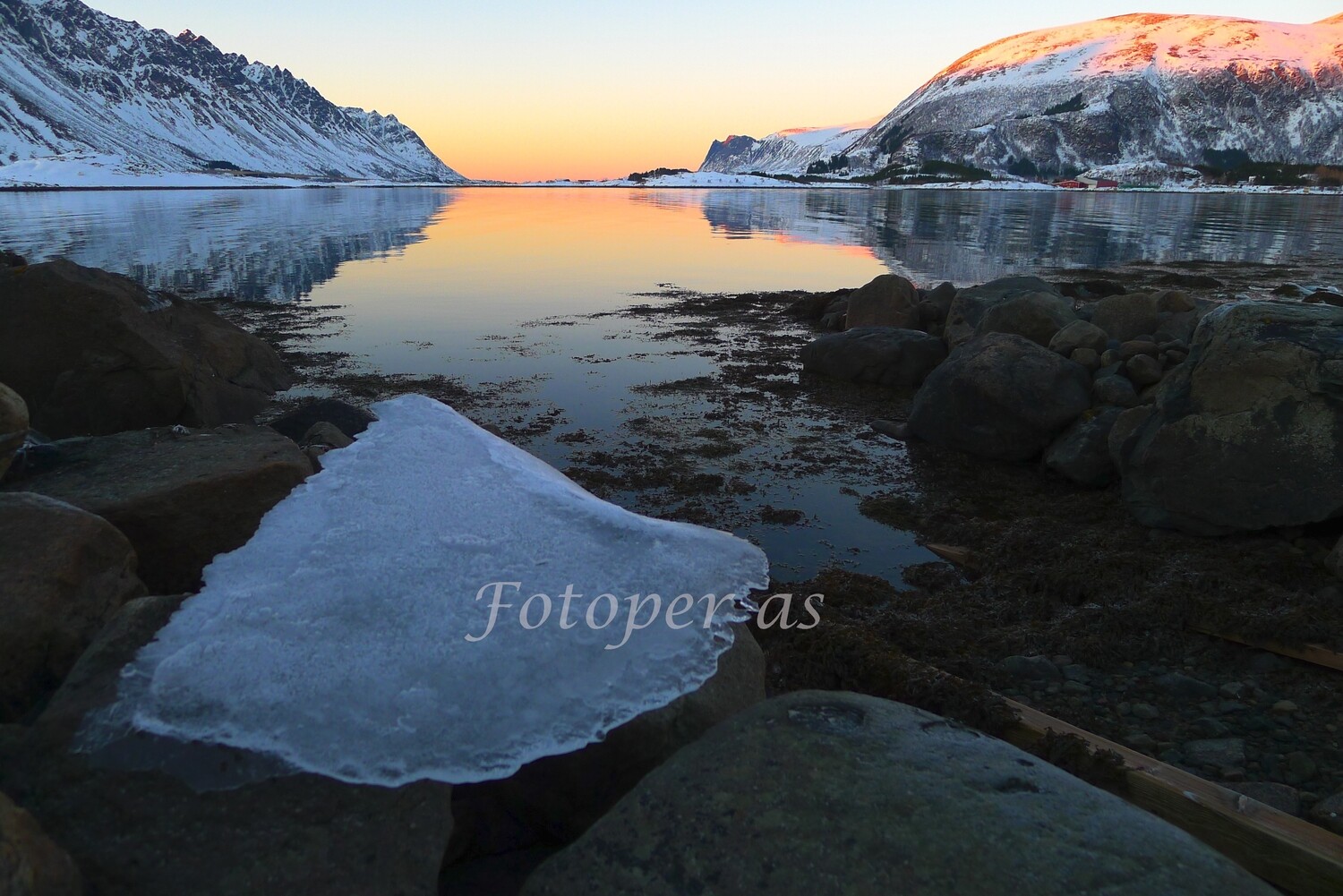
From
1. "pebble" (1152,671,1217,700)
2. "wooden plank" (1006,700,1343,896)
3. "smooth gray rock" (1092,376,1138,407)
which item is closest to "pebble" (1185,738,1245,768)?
"pebble" (1152,671,1217,700)

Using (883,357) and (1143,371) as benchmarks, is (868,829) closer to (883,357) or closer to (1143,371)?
(1143,371)

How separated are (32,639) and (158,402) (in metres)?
6.24

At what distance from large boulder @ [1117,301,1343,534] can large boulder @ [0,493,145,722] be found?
24.7ft

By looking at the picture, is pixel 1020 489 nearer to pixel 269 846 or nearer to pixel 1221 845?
pixel 1221 845

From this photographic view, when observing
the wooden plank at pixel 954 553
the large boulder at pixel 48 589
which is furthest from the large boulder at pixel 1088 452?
the large boulder at pixel 48 589

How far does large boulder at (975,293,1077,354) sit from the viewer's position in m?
10.8

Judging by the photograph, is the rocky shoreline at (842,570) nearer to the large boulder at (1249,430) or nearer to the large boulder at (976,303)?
the large boulder at (1249,430)

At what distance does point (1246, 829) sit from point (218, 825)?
3.73 metres

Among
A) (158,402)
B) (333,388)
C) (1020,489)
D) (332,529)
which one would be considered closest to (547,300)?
(333,388)

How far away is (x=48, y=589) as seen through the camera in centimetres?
310

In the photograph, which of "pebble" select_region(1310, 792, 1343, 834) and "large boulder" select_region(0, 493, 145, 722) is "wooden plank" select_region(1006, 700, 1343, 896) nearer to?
"pebble" select_region(1310, 792, 1343, 834)

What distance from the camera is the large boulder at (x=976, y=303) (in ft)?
40.5

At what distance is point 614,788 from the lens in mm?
3092

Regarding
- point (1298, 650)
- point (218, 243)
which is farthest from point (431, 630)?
point (218, 243)
